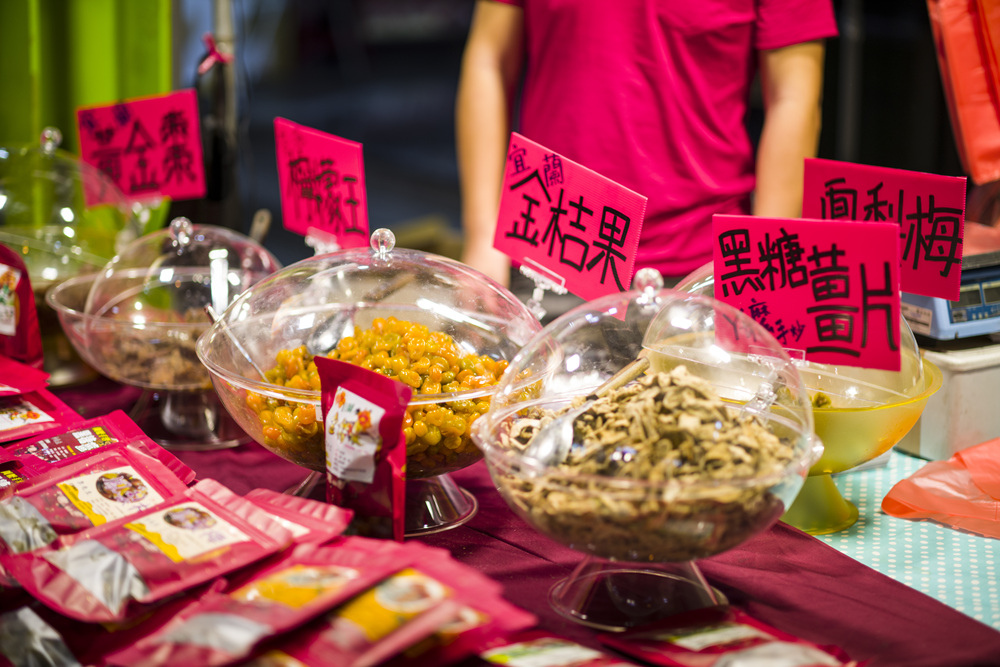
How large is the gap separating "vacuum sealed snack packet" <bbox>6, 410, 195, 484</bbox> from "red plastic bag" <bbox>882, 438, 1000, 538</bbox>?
940 mm

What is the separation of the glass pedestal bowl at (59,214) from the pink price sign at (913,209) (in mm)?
1376

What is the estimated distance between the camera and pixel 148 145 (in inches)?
72.2

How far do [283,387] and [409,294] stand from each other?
0.24 metres

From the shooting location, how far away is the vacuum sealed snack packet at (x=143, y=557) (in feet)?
2.65

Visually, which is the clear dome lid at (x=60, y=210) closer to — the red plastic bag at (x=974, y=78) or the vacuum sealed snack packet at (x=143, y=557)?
the vacuum sealed snack packet at (x=143, y=557)

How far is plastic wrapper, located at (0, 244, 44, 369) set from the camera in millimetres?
1401

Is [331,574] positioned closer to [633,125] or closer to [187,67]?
[633,125]

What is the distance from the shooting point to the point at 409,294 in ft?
4.00

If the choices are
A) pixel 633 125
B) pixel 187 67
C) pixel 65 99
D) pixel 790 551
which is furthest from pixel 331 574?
pixel 187 67

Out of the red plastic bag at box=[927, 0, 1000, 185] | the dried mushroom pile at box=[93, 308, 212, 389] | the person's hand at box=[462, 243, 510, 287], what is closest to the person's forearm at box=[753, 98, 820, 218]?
the red plastic bag at box=[927, 0, 1000, 185]

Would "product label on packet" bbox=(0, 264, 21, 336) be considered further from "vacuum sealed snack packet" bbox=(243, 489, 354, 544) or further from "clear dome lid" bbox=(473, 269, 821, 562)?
"clear dome lid" bbox=(473, 269, 821, 562)

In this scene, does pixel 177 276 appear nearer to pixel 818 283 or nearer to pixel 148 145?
pixel 148 145

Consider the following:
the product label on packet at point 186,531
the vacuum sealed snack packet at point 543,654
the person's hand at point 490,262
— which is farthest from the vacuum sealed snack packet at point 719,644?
the person's hand at point 490,262

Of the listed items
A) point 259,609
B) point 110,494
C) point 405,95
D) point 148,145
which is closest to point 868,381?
point 259,609
